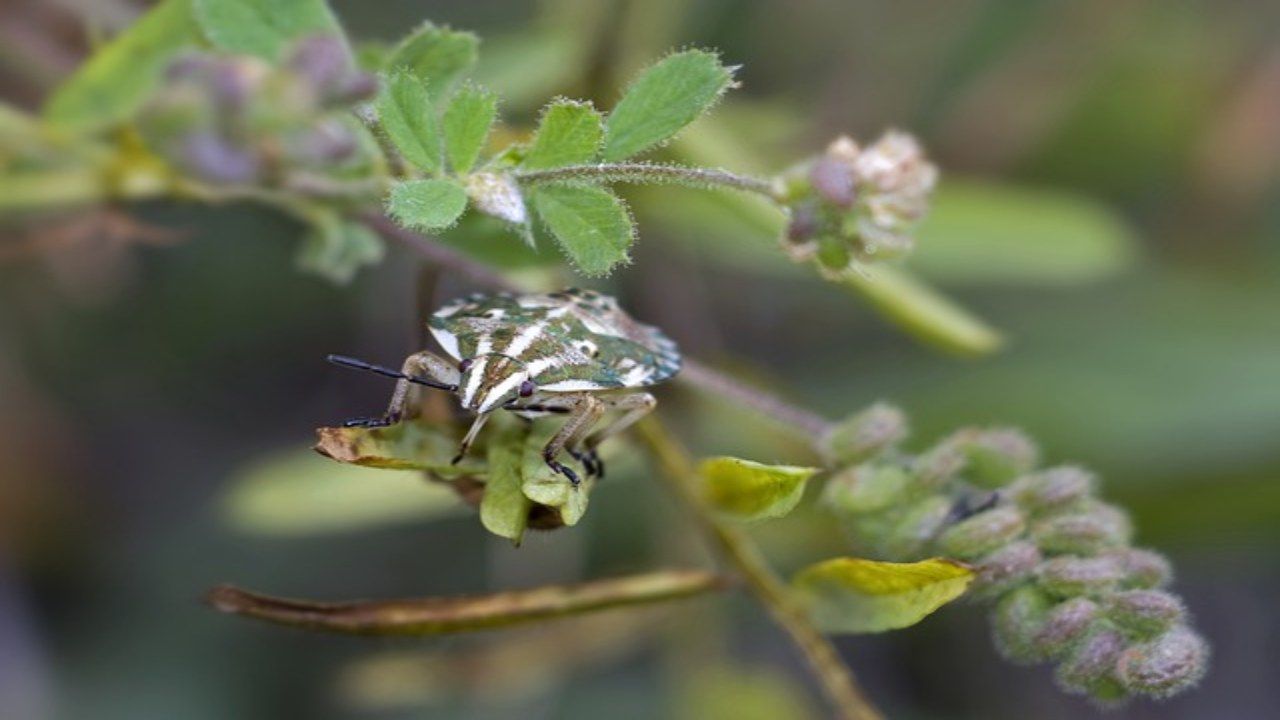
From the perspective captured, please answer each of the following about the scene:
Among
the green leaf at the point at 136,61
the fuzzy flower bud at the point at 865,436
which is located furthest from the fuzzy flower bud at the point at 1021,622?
the green leaf at the point at 136,61

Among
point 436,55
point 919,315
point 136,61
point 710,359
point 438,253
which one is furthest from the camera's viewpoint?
point 710,359

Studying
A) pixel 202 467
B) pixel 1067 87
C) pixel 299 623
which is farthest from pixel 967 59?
pixel 299 623

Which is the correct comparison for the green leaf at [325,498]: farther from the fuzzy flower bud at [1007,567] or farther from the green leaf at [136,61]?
the fuzzy flower bud at [1007,567]

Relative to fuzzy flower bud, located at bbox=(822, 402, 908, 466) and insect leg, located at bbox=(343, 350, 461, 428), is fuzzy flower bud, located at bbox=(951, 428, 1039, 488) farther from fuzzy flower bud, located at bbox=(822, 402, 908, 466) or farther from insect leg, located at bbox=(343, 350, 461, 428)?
insect leg, located at bbox=(343, 350, 461, 428)

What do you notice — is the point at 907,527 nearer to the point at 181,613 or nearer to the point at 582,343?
the point at 582,343

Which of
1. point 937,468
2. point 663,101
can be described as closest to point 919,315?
point 937,468

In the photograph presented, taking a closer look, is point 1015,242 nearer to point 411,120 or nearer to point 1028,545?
point 1028,545
